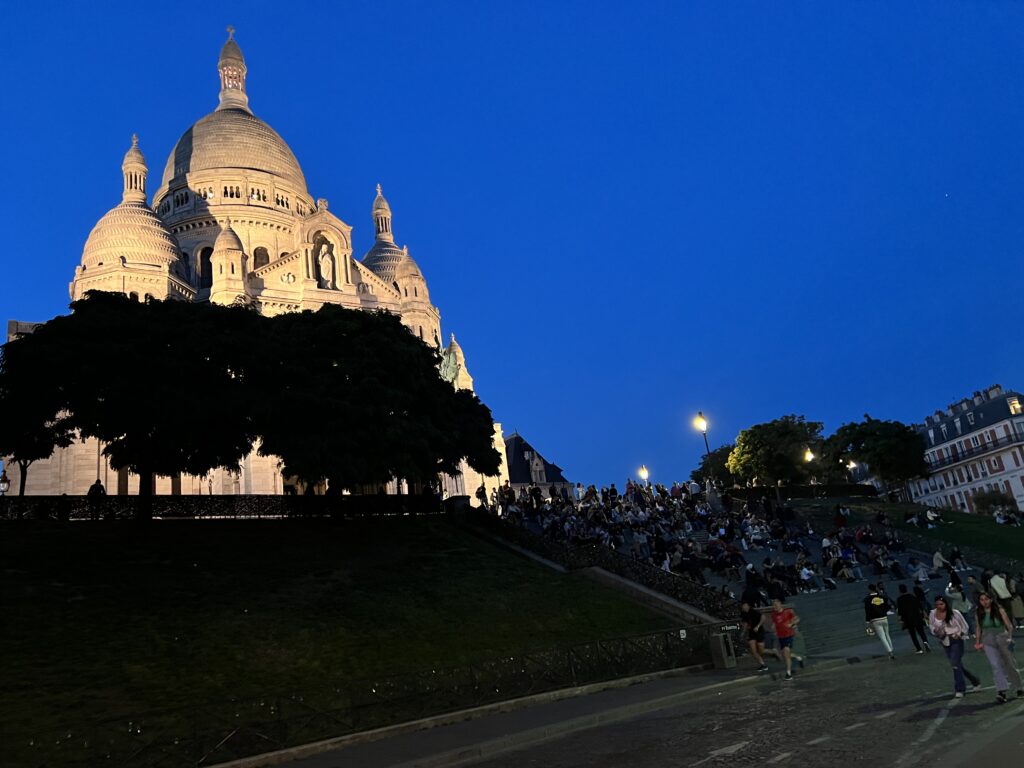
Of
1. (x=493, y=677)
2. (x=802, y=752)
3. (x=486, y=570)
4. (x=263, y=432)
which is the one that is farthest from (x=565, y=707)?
(x=263, y=432)

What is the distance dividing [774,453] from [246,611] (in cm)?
6280

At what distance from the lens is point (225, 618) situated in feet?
67.8

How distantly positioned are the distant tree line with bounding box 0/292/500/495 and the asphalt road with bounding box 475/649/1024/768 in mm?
18075

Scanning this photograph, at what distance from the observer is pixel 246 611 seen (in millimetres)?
21438

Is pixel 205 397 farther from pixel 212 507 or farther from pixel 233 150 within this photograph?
pixel 233 150

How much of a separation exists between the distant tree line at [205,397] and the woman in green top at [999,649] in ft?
71.5

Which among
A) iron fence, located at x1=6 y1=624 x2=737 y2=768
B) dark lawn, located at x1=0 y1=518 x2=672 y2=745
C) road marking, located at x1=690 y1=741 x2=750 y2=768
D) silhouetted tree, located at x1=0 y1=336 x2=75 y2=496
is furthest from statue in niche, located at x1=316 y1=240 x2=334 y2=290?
road marking, located at x1=690 y1=741 x2=750 y2=768

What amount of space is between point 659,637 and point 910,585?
56.3 ft

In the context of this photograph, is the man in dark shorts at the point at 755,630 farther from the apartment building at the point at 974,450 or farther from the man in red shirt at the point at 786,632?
the apartment building at the point at 974,450

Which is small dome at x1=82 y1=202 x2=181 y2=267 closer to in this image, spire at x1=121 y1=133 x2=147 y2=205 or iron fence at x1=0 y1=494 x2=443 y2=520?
spire at x1=121 y1=133 x2=147 y2=205

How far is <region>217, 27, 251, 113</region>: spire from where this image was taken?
93625 mm

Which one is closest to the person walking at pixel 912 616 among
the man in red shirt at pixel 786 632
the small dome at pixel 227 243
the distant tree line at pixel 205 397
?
the man in red shirt at pixel 786 632

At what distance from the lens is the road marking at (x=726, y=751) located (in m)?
10.2

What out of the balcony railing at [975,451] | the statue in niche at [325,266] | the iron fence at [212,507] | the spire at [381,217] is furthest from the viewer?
the spire at [381,217]
